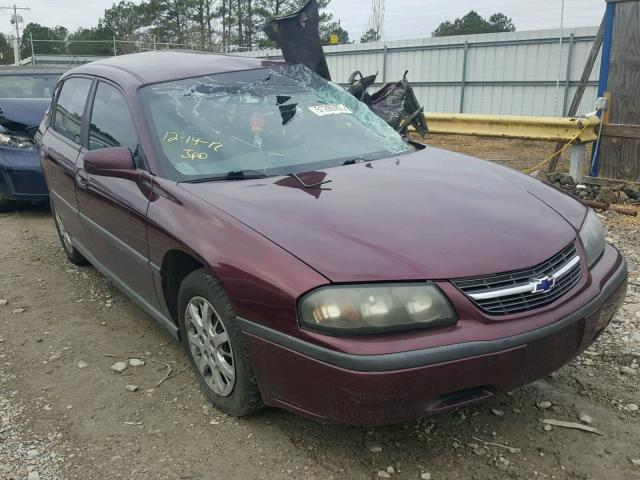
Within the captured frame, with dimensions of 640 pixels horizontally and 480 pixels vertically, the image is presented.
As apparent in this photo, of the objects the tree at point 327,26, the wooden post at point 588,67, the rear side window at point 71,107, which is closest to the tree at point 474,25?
the tree at point 327,26

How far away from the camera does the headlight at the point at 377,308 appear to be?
205 cm

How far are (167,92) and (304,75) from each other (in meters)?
1.00

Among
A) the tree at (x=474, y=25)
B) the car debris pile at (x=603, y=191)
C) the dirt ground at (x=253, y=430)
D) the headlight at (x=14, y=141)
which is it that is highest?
the tree at (x=474, y=25)

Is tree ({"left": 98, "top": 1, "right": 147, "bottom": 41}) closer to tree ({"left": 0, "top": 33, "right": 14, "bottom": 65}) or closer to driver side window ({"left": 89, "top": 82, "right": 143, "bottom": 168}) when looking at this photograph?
tree ({"left": 0, "top": 33, "right": 14, "bottom": 65})

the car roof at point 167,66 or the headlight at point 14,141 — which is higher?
the car roof at point 167,66

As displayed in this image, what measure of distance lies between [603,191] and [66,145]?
5.31 meters

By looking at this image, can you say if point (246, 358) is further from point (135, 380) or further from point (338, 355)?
point (135, 380)

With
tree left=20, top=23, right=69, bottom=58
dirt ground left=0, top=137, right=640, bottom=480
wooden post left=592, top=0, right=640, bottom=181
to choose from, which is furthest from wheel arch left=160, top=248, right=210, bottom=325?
tree left=20, top=23, right=69, bottom=58

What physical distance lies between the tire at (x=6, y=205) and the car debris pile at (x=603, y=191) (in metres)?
6.39

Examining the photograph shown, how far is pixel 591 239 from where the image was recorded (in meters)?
2.72

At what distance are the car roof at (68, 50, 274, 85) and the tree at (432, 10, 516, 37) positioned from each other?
4303 centimetres

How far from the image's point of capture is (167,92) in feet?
11.0

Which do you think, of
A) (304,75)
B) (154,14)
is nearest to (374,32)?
(154,14)

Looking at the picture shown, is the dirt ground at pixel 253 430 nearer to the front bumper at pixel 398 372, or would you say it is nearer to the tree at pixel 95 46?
the front bumper at pixel 398 372
